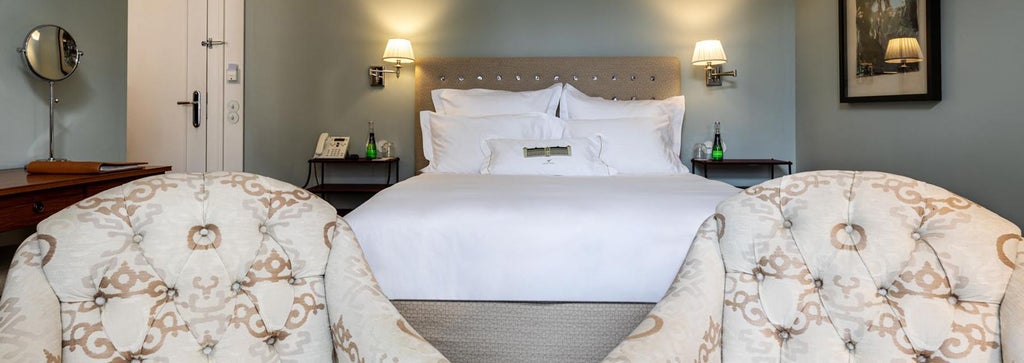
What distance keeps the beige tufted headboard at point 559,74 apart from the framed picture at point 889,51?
1.05 m

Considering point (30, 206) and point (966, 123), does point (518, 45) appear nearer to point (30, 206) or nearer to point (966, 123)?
point (966, 123)

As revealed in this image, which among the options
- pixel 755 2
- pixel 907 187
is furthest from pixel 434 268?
pixel 755 2

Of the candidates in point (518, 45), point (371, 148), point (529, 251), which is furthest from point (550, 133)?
Result: point (529, 251)

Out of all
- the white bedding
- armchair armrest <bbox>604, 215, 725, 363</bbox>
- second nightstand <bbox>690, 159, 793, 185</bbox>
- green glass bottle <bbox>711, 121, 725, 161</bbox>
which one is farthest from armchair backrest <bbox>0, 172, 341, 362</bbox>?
green glass bottle <bbox>711, 121, 725, 161</bbox>

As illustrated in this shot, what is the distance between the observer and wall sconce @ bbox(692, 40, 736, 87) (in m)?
3.71

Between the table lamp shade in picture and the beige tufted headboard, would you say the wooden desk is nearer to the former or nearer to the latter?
the beige tufted headboard

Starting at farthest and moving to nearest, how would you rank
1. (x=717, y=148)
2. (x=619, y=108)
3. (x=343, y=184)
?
(x=343, y=184)
(x=717, y=148)
(x=619, y=108)

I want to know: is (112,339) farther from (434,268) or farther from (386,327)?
(434,268)

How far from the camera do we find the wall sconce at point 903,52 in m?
2.79

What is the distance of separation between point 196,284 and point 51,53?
1.91 m

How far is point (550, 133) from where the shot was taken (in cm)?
338

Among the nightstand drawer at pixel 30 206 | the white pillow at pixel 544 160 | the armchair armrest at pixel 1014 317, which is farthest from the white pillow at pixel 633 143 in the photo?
the nightstand drawer at pixel 30 206

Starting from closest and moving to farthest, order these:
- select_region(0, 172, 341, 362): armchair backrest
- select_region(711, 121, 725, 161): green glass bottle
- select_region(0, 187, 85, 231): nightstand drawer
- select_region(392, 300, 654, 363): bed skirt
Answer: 1. select_region(0, 172, 341, 362): armchair backrest
2. select_region(392, 300, 654, 363): bed skirt
3. select_region(0, 187, 85, 231): nightstand drawer
4. select_region(711, 121, 725, 161): green glass bottle

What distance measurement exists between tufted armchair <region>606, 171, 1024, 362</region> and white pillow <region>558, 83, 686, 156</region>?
7.29ft
